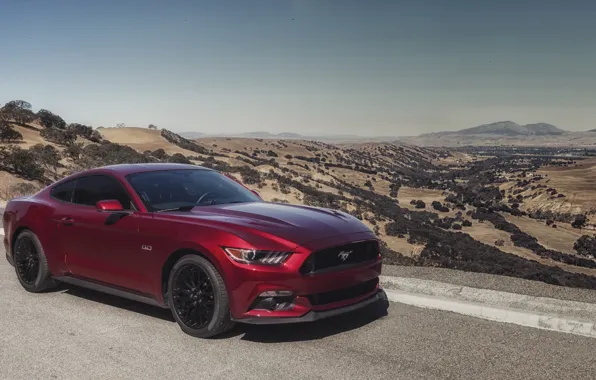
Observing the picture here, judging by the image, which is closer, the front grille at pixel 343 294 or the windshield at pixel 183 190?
the front grille at pixel 343 294

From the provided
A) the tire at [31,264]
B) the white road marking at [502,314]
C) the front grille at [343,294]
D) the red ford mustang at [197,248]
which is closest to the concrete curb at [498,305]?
the white road marking at [502,314]

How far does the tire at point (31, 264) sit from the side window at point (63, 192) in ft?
1.76

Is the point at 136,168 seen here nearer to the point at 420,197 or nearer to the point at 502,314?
the point at 502,314

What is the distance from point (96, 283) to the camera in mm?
5621

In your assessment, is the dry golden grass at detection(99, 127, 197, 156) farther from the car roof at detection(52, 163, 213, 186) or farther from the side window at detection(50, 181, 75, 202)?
the car roof at detection(52, 163, 213, 186)

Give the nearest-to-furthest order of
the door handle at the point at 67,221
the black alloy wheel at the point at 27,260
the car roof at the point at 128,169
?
the car roof at the point at 128,169
the door handle at the point at 67,221
the black alloy wheel at the point at 27,260

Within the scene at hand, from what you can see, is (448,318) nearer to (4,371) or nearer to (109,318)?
(109,318)

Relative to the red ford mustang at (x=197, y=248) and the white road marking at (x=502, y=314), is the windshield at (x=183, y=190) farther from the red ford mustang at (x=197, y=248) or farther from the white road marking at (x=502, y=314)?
the white road marking at (x=502, y=314)

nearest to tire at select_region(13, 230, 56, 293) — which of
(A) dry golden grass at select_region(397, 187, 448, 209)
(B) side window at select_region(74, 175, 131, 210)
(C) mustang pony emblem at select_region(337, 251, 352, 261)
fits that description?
(B) side window at select_region(74, 175, 131, 210)

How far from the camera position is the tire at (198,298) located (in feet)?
15.0

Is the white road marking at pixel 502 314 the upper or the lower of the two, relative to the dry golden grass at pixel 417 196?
upper

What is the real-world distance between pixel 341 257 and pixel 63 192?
3.48 metres

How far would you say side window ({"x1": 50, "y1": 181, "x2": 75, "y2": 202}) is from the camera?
6168 millimetres

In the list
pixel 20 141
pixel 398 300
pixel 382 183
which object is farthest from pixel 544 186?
pixel 398 300
